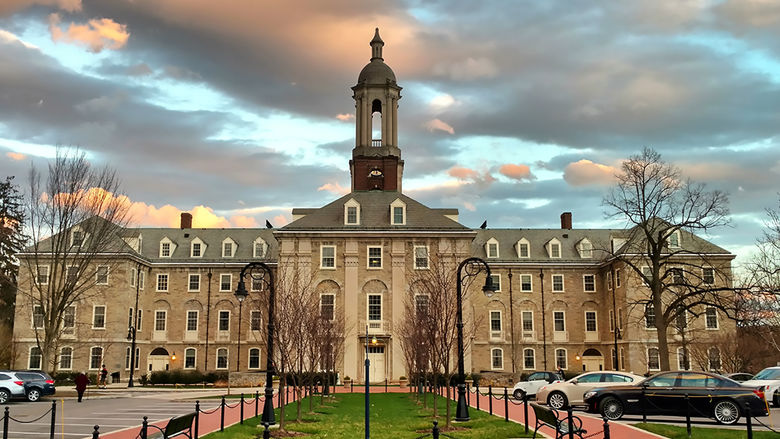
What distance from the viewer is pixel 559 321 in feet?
205

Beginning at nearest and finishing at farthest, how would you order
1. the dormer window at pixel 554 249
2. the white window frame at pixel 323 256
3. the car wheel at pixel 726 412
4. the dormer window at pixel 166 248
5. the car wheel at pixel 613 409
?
1. the car wheel at pixel 726 412
2. the car wheel at pixel 613 409
3. the white window frame at pixel 323 256
4. the dormer window at pixel 554 249
5. the dormer window at pixel 166 248

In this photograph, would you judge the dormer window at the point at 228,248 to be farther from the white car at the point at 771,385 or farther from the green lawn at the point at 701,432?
the green lawn at the point at 701,432

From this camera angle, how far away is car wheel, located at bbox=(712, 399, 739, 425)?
21.0 m

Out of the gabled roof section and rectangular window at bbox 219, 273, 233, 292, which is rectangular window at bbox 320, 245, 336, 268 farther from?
rectangular window at bbox 219, 273, 233, 292

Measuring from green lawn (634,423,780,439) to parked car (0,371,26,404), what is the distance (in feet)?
94.3

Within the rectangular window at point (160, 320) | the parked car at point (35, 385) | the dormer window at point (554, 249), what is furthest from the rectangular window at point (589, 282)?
the parked car at point (35, 385)

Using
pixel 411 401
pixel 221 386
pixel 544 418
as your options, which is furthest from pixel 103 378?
pixel 544 418

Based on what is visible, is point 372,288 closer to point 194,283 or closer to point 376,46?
point 194,283

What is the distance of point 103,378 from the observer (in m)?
49.9

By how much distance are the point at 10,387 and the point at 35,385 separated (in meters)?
1.34

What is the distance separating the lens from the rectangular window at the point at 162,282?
208 ft

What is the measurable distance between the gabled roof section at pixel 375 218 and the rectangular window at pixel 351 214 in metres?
0.58

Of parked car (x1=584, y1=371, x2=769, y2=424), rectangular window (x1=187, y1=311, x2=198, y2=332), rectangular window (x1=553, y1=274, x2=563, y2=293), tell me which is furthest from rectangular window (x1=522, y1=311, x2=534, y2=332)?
parked car (x1=584, y1=371, x2=769, y2=424)

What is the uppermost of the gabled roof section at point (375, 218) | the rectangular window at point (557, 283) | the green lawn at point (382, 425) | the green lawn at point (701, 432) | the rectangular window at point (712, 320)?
the gabled roof section at point (375, 218)
